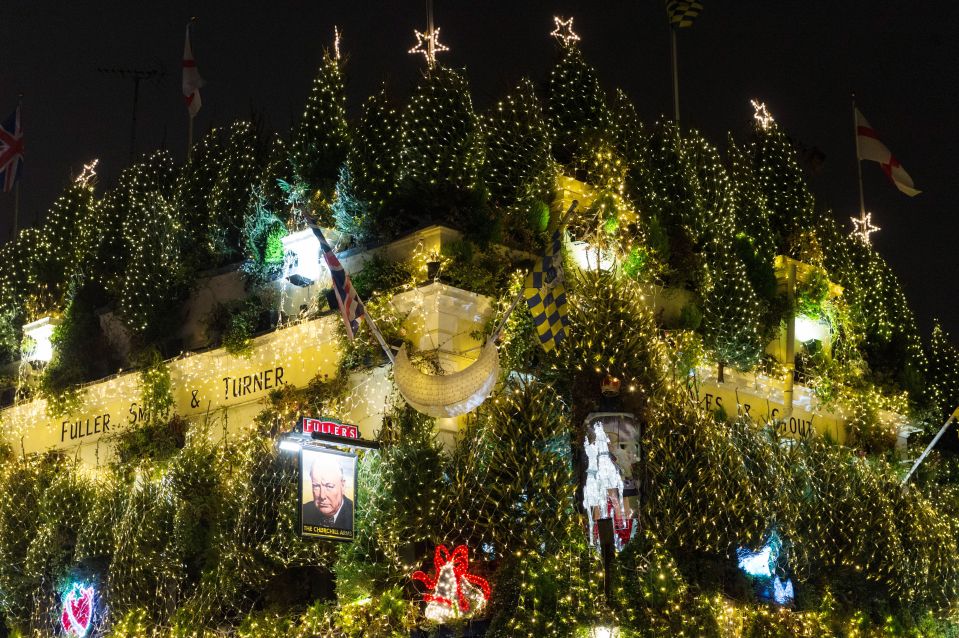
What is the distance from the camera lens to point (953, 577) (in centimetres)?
2678

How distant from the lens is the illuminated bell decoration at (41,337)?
29511 millimetres

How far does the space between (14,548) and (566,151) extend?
1357cm

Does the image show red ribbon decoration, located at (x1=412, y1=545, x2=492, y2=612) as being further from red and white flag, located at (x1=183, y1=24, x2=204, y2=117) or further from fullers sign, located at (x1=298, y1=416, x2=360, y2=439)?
red and white flag, located at (x1=183, y1=24, x2=204, y2=117)

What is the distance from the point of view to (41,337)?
29.8 m

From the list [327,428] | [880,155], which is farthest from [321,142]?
[880,155]

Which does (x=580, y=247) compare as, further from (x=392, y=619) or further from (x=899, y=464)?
(x=899, y=464)

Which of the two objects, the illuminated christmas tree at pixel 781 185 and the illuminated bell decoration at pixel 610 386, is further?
the illuminated christmas tree at pixel 781 185

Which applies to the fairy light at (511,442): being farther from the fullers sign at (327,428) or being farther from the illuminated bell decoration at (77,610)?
the fullers sign at (327,428)

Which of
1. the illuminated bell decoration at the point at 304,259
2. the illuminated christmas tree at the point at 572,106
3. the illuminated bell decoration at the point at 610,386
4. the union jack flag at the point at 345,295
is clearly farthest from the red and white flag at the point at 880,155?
the union jack flag at the point at 345,295

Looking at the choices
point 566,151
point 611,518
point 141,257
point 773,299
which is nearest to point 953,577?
point 773,299

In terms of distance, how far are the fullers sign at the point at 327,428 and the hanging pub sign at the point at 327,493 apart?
0.26 meters

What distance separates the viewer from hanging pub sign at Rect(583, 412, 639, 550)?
2170 cm

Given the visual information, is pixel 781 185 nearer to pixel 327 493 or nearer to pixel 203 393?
pixel 203 393

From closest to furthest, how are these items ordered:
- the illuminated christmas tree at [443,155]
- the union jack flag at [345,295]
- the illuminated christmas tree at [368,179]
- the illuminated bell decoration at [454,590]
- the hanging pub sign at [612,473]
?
the union jack flag at [345,295] < the illuminated bell decoration at [454,590] < the hanging pub sign at [612,473] < the illuminated christmas tree at [443,155] < the illuminated christmas tree at [368,179]
